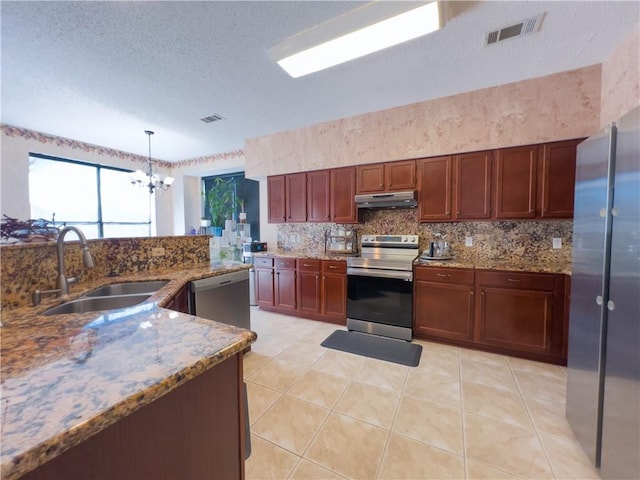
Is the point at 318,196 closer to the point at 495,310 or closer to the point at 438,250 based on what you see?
the point at 438,250

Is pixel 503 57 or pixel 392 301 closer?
pixel 503 57

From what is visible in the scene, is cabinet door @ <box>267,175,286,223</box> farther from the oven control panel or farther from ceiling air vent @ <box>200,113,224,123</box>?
the oven control panel

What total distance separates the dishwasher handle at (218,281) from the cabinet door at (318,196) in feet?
4.98

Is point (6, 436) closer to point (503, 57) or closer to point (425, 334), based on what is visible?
point (425, 334)

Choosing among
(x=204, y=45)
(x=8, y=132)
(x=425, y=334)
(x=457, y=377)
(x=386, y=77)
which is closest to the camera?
(x=204, y=45)

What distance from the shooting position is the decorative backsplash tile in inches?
53.1

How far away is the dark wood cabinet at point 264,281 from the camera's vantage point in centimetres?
398

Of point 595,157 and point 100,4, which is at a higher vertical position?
point 100,4

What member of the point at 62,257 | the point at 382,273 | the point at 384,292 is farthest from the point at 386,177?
the point at 62,257

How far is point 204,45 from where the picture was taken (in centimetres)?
211

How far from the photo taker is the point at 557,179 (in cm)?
260

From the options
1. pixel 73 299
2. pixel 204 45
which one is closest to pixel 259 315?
pixel 73 299

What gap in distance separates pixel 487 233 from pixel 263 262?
9.92ft

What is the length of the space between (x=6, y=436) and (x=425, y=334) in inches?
122
